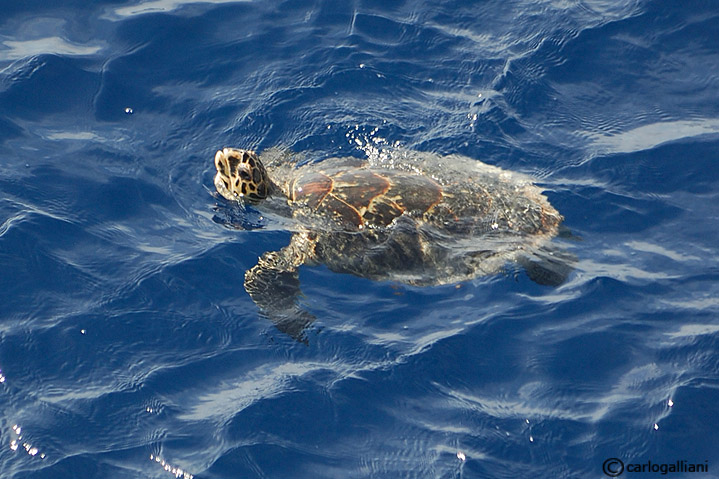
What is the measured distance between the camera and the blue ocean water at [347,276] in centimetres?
603

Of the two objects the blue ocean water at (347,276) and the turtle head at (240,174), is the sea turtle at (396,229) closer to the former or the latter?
the turtle head at (240,174)

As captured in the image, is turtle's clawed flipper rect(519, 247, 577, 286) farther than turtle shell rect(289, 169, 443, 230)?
No

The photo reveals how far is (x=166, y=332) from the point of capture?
6.88 meters

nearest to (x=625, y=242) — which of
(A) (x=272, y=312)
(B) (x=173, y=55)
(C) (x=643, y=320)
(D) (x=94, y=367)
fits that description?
(C) (x=643, y=320)

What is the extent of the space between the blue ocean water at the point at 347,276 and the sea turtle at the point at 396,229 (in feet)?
0.62

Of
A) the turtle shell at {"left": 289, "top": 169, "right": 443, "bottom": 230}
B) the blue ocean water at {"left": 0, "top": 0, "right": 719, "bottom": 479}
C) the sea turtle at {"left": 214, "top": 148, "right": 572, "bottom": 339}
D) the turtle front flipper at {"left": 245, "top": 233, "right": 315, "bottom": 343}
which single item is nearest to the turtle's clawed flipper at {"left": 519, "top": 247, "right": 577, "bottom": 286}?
the sea turtle at {"left": 214, "top": 148, "right": 572, "bottom": 339}

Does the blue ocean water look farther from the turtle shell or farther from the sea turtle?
the turtle shell

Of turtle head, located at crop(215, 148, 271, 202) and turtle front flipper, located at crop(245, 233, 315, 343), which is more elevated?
turtle head, located at crop(215, 148, 271, 202)

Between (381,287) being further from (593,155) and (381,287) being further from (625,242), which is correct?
(593,155)

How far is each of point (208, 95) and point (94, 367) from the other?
4.39 meters

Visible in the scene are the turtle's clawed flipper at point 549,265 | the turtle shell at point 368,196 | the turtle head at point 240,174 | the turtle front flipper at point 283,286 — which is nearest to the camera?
the turtle front flipper at point 283,286

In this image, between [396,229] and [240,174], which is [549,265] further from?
[240,174]

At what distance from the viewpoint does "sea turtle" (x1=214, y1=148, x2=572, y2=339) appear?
7.39 m

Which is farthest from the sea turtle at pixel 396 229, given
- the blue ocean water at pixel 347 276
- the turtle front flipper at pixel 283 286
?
the blue ocean water at pixel 347 276
